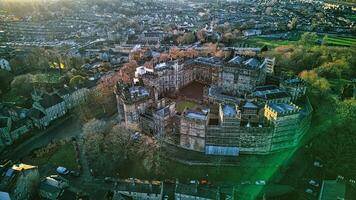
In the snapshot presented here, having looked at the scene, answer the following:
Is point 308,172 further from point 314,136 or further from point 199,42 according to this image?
point 199,42

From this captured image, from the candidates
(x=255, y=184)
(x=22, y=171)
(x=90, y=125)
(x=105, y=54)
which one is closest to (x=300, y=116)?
(x=255, y=184)

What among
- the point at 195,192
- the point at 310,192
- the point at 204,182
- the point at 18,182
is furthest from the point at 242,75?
the point at 18,182

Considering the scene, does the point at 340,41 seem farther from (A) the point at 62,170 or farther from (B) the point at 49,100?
(A) the point at 62,170

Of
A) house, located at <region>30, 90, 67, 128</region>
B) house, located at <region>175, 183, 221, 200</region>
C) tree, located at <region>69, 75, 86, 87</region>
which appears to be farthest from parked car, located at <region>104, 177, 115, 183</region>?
tree, located at <region>69, 75, 86, 87</region>

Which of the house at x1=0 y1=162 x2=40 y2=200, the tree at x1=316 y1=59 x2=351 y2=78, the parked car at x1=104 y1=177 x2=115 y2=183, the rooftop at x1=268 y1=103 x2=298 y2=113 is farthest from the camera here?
the tree at x1=316 y1=59 x2=351 y2=78

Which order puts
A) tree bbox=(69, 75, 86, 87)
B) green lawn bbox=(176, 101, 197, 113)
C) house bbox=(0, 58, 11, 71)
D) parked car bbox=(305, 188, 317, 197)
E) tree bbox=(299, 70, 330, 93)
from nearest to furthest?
1. parked car bbox=(305, 188, 317, 197)
2. green lawn bbox=(176, 101, 197, 113)
3. tree bbox=(299, 70, 330, 93)
4. tree bbox=(69, 75, 86, 87)
5. house bbox=(0, 58, 11, 71)

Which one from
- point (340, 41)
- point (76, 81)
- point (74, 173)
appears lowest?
point (74, 173)

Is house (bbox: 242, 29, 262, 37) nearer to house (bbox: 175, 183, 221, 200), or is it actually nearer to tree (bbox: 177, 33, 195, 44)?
tree (bbox: 177, 33, 195, 44)
